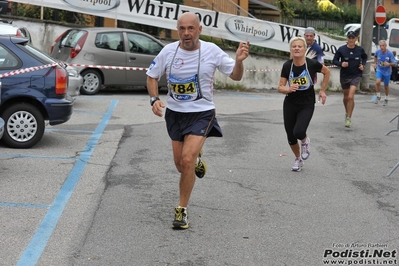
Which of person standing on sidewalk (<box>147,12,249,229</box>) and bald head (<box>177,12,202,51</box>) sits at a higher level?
bald head (<box>177,12,202,51</box>)

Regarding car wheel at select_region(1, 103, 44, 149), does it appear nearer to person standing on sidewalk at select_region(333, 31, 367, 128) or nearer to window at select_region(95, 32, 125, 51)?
person standing on sidewalk at select_region(333, 31, 367, 128)

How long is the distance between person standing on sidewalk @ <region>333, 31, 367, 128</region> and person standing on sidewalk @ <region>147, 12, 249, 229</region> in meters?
8.16

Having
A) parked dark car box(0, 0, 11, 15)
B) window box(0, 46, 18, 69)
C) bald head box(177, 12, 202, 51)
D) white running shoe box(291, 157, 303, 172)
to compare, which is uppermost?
parked dark car box(0, 0, 11, 15)

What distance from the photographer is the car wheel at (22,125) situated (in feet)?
35.2

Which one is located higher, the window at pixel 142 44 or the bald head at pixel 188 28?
the bald head at pixel 188 28

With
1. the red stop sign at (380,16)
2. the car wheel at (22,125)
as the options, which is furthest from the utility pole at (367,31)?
the car wheel at (22,125)

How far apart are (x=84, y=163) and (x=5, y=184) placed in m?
1.67

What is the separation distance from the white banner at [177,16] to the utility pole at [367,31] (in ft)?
6.52

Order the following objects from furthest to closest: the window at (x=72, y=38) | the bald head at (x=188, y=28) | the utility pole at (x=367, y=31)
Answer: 1. the utility pole at (x=367, y=31)
2. the window at (x=72, y=38)
3. the bald head at (x=188, y=28)

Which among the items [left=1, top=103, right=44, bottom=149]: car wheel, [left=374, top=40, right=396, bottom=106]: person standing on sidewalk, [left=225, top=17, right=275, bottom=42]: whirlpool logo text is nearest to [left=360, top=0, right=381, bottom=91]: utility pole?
[left=225, top=17, right=275, bottom=42]: whirlpool logo text

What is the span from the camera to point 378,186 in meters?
9.18

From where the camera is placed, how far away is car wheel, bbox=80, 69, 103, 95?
60.5ft

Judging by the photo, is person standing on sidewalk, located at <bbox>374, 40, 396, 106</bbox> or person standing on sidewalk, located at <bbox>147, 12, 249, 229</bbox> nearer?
person standing on sidewalk, located at <bbox>147, 12, 249, 229</bbox>

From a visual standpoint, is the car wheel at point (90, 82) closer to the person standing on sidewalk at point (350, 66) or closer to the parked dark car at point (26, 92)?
the person standing on sidewalk at point (350, 66)
